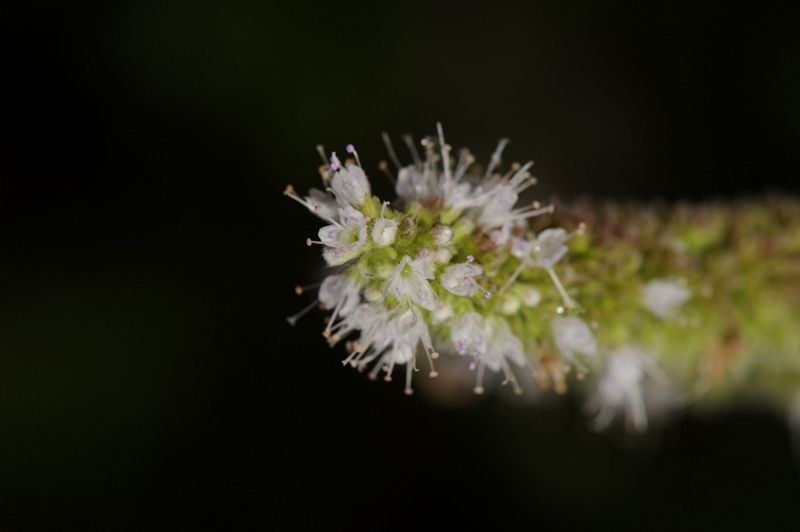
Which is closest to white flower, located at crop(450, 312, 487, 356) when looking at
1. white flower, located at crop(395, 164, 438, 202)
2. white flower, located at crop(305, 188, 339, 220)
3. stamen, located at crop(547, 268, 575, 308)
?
stamen, located at crop(547, 268, 575, 308)

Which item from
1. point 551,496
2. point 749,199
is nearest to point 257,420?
point 551,496

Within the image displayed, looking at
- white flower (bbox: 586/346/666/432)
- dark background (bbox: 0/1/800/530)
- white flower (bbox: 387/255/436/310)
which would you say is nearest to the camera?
white flower (bbox: 387/255/436/310)

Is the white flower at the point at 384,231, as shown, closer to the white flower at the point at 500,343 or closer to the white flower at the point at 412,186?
the white flower at the point at 412,186

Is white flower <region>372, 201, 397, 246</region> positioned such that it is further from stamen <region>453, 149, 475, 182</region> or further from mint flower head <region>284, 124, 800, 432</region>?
stamen <region>453, 149, 475, 182</region>

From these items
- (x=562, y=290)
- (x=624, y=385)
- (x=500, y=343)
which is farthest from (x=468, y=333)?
(x=624, y=385)

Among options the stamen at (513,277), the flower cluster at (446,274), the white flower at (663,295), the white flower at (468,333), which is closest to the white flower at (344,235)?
the flower cluster at (446,274)

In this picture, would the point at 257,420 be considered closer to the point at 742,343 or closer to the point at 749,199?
the point at 742,343

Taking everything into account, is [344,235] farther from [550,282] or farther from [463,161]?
[550,282]
